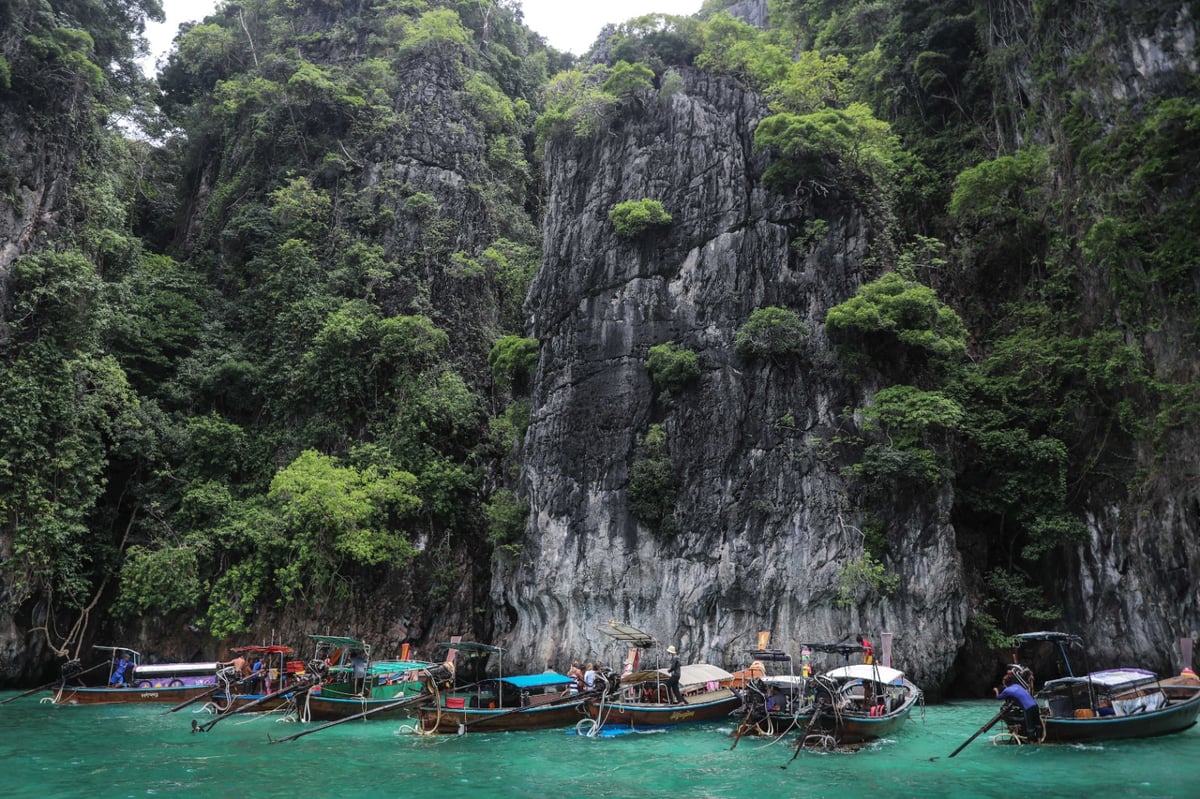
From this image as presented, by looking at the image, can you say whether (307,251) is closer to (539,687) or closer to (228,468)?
(228,468)

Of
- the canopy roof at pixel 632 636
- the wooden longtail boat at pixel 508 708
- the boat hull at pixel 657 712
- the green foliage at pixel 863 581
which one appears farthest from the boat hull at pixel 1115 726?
the wooden longtail boat at pixel 508 708

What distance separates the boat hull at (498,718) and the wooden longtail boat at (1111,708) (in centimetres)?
840

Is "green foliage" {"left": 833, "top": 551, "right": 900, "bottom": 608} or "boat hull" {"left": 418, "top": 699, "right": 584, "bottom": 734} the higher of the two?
"green foliage" {"left": 833, "top": 551, "right": 900, "bottom": 608}

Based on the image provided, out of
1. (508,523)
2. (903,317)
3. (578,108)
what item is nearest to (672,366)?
(903,317)

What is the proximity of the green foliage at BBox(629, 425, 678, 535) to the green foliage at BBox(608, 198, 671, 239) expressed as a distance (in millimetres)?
7383

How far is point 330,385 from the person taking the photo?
2564 cm

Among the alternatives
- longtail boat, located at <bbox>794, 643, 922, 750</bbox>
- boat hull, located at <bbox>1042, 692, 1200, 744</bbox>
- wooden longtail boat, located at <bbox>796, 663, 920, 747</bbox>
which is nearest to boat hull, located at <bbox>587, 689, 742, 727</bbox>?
longtail boat, located at <bbox>794, 643, 922, 750</bbox>

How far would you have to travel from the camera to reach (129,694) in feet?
62.0

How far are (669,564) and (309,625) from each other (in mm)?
10838

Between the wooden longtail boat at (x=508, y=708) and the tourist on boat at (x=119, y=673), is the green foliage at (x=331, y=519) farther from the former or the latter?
the wooden longtail boat at (x=508, y=708)

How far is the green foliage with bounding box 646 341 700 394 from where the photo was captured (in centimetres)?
2150

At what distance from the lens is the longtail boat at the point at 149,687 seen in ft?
61.5

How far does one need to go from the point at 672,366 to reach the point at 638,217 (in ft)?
16.7

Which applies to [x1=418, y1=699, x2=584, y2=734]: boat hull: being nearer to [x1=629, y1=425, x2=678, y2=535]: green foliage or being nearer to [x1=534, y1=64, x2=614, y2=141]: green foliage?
[x1=629, y1=425, x2=678, y2=535]: green foliage
